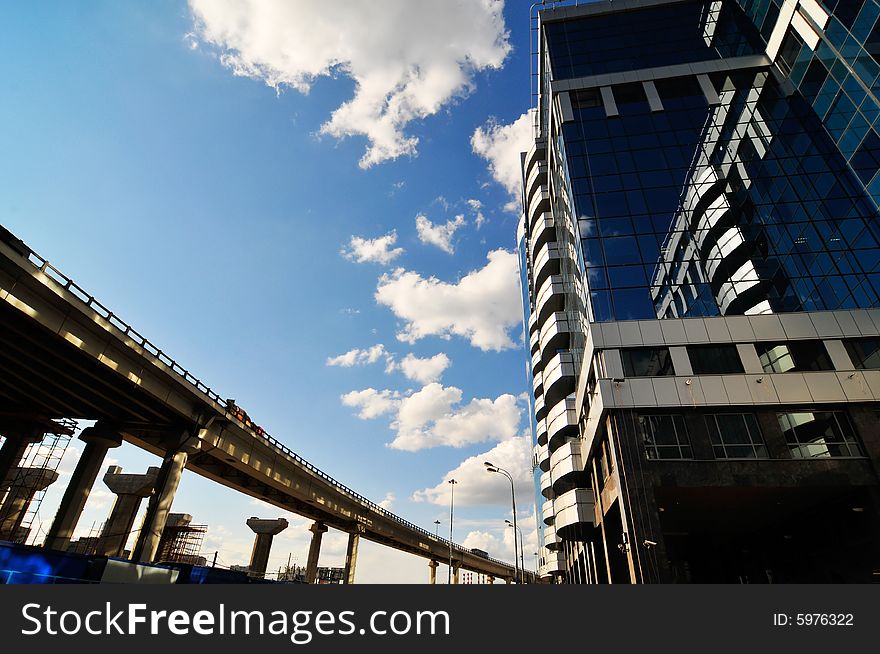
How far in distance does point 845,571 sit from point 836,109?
101 feet

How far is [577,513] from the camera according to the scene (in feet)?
115

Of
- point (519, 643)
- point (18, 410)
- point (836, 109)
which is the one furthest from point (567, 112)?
point (18, 410)

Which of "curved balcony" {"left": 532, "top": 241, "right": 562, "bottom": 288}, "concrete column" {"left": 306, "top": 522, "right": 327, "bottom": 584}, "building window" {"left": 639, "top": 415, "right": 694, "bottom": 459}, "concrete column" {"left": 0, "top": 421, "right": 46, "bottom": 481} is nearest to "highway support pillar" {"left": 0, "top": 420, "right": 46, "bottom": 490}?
"concrete column" {"left": 0, "top": 421, "right": 46, "bottom": 481}

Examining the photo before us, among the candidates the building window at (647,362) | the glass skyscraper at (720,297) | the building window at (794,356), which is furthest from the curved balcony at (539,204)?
the building window at (794,356)

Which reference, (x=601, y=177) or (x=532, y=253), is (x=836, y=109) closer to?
(x=601, y=177)

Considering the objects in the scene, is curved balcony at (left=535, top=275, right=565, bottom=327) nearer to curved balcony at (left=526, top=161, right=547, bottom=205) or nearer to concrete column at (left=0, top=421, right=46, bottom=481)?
curved balcony at (left=526, top=161, right=547, bottom=205)

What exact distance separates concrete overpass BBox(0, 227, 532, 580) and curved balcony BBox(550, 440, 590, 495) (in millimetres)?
23698

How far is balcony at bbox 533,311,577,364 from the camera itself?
42062 millimetres

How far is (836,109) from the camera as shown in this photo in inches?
1271

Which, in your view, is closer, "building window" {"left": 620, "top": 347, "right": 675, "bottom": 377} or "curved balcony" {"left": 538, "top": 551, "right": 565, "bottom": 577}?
"building window" {"left": 620, "top": 347, "right": 675, "bottom": 377}

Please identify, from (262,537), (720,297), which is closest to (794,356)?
(720,297)

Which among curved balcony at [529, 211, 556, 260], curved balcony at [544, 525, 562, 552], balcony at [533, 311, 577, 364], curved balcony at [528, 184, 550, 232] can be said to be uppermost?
curved balcony at [528, 184, 550, 232]

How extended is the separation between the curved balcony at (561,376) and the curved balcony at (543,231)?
15.2 meters

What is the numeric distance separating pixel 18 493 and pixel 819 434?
5670cm
